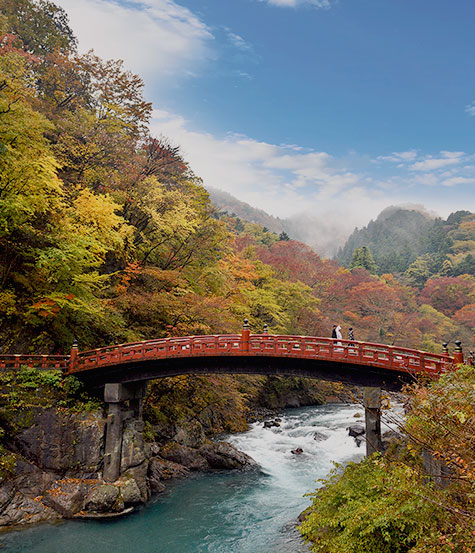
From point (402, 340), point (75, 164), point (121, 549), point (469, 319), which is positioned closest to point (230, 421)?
point (121, 549)

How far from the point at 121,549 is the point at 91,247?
44.5 feet

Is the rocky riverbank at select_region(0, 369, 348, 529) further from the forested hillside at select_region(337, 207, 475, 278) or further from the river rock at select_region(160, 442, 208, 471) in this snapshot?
the forested hillside at select_region(337, 207, 475, 278)

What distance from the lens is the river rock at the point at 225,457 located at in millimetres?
23234

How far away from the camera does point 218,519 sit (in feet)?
56.9

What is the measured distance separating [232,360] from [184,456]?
311 inches

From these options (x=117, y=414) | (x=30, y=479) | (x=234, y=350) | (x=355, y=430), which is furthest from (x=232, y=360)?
(x=355, y=430)

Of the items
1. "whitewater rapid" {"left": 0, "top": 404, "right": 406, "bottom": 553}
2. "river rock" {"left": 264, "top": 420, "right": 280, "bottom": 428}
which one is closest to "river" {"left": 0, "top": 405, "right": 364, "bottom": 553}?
"whitewater rapid" {"left": 0, "top": 404, "right": 406, "bottom": 553}

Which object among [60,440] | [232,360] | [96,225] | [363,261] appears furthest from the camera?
[363,261]

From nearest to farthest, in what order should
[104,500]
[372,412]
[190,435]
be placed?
[104,500] → [372,412] → [190,435]

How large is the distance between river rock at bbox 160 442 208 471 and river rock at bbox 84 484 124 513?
5808 millimetres

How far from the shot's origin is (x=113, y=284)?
1037 inches

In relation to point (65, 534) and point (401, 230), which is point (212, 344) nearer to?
point (65, 534)

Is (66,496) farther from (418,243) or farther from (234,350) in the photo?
(418,243)

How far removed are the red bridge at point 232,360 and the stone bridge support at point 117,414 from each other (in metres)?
0.79
